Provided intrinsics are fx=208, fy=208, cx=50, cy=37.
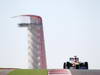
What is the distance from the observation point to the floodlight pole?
12008mm

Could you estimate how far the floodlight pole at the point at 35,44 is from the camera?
39.4 ft

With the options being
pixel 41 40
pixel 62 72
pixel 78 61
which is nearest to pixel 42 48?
pixel 41 40

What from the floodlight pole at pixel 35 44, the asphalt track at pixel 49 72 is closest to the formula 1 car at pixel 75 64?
the asphalt track at pixel 49 72

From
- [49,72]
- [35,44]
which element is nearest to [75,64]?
[49,72]

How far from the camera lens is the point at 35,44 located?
12766mm

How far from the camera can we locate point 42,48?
39.7ft

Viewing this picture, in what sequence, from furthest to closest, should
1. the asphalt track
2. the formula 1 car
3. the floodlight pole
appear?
the floodlight pole, the formula 1 car, the asphalt track

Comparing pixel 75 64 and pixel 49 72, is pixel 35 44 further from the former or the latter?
pixel 49 72

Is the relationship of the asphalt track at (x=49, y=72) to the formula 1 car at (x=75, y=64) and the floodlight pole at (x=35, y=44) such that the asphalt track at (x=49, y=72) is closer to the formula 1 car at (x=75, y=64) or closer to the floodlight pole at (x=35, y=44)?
the formula 1 car at (x=75, y=64)

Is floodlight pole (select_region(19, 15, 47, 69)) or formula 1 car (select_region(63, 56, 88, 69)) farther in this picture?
floodlight pole (select_region(19, 15, 47, 69))

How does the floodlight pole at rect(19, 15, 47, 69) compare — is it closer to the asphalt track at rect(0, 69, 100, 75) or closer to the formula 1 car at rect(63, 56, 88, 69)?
the formula 1 car at rect(63, 56, 88, 69)

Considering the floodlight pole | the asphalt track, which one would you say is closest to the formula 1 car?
the asphalt track

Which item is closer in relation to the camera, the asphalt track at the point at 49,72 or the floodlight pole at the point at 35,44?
the asphalt track at the point at 49,72

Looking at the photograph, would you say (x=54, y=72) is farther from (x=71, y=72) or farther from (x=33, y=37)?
(x=33, y=37)
